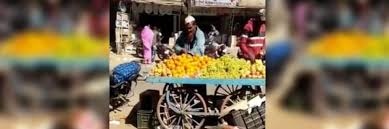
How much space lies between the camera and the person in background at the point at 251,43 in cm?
392

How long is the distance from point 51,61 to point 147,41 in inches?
21.5

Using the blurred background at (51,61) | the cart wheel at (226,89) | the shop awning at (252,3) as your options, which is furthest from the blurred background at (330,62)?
the blurred background at (51,61)

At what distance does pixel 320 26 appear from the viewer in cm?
376

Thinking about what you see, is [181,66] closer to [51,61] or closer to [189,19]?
[189,19]

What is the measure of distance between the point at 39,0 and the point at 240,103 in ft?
4.01

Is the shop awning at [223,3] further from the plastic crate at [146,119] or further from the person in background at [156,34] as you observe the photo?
the plastic crate at [146,119]

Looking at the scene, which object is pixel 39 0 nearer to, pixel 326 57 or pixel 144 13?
pixel 144 13

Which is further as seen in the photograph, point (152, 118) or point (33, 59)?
Result: point (152, 118)

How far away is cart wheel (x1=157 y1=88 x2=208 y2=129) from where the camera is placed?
13.3 ft

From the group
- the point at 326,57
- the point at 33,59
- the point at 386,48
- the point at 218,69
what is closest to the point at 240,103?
the point at 218,69

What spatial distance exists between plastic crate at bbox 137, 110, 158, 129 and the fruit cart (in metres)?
0.03

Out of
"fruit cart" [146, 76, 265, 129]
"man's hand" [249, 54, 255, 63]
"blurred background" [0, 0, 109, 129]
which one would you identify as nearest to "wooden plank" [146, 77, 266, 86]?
"fruit cart" [146, 76, 265, 129]

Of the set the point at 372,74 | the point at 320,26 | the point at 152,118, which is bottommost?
the point at 152,118

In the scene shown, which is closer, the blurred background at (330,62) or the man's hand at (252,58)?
the blurred background at (330,62)
